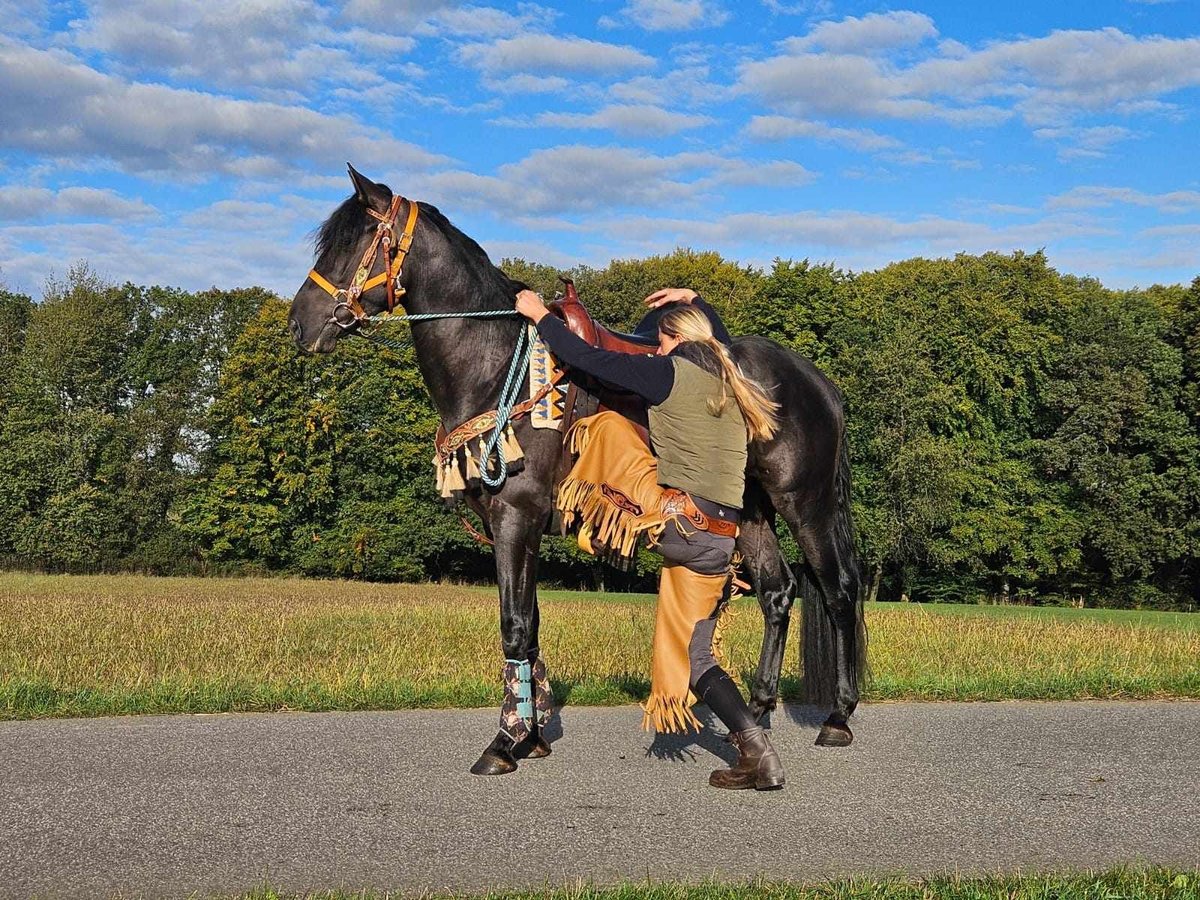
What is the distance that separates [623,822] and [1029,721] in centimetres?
392

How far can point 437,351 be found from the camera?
260 inches

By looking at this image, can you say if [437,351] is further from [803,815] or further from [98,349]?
[98,349]

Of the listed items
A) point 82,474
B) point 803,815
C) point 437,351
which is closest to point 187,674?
point 437,351

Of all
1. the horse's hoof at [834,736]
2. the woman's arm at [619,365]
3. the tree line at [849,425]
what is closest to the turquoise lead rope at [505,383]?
the woman's arm at [619,365]

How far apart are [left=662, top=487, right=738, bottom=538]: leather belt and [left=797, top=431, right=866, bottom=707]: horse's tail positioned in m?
1.99

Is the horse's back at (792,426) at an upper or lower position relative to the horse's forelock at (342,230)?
lower

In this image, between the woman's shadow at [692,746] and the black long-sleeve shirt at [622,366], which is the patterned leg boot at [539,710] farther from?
the black long-sleeve shirt at [622,366]

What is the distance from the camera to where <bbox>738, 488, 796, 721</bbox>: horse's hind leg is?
7312 mm

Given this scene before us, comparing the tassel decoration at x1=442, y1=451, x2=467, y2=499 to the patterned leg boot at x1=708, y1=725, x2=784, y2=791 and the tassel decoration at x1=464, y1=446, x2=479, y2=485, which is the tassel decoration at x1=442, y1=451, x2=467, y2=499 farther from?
the patterned leg boot at x1=708, y1=725, x2=784, y2=791

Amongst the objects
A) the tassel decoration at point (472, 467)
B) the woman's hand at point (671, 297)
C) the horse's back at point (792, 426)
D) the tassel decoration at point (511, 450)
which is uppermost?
the woman's hand at point (671, 297)

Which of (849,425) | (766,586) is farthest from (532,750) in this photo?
(849,425)

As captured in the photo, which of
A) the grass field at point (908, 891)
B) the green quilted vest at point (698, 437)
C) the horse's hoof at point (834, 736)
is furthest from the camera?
the horse's hoof at point (834, 736)

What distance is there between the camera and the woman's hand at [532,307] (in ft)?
20.5

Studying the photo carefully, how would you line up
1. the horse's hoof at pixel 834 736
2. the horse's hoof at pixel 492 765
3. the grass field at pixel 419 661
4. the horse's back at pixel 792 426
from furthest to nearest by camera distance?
1. the grass field at pixel 419 661
2. the horse's back at pixel 792 426
3. the horse's hoof at pixel 834 736
4. the horse's hoof at pixel 492 765
